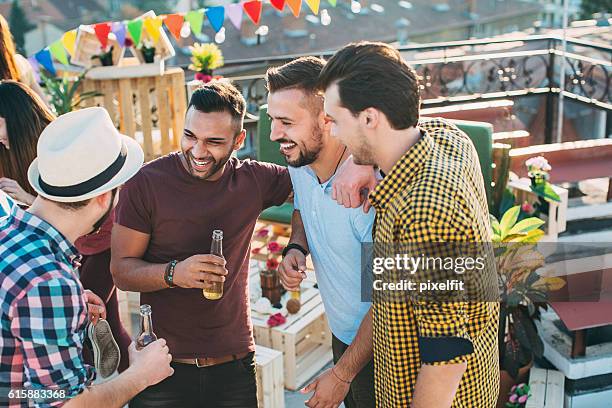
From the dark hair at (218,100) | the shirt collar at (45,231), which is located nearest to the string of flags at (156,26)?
the dark hair at (218,100)

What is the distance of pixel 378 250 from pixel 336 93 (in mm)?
488

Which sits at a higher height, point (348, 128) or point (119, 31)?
point (119, 31)

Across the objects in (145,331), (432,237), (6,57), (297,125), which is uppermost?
(6,57)

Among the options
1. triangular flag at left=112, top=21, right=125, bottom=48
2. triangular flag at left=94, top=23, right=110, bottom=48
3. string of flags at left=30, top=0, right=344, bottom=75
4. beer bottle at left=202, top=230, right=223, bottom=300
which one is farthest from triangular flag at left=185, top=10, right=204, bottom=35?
beer bottle at left=202, top=230, right=223, bottom=300

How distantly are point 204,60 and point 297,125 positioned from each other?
4.61 metres

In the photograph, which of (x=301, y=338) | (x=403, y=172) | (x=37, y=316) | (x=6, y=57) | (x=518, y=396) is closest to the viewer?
(x=37, y=316)

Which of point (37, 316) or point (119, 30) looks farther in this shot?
point (119, 30)

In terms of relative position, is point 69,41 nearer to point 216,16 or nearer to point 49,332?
point 216,16

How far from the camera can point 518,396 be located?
381cm

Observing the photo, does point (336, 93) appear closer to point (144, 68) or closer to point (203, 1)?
point (144, 68)

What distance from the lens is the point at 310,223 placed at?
2676mm

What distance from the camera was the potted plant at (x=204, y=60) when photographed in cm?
697

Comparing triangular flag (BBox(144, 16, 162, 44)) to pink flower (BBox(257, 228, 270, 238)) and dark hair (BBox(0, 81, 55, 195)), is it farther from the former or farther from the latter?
dark hair (BBox(0, 81, 55, 195))

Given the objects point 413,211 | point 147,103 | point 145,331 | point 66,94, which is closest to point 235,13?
point 147,103
